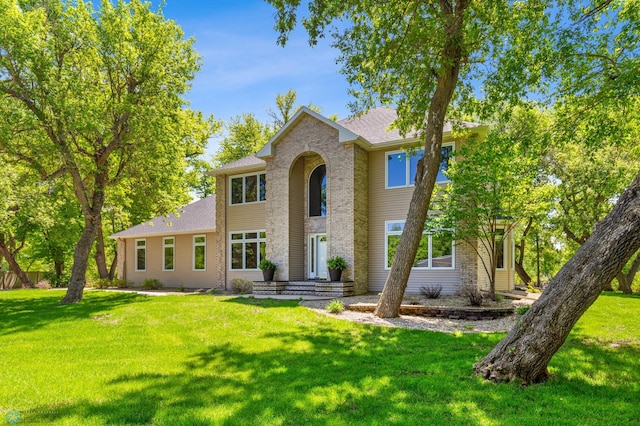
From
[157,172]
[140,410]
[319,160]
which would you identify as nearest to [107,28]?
[157,172]

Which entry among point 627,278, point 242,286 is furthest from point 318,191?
point 627,278

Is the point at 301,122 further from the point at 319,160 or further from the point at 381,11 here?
the point at 381,11

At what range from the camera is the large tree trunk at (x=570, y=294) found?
442cm

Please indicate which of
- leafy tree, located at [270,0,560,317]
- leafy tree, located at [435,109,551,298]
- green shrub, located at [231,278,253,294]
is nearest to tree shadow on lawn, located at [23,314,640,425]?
leafy tree, located at [270,0,560,317]

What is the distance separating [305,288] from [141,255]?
42.2 feet

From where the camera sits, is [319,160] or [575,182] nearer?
[319,160]

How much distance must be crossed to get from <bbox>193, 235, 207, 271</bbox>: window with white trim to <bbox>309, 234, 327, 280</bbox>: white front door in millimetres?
6623

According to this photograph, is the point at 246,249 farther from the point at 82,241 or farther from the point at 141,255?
the point at 141,255

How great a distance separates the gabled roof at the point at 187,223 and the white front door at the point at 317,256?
5.70m

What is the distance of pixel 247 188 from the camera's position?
1972 centimetres

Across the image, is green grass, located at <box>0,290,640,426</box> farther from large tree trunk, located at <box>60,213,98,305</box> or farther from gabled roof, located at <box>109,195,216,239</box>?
gabled roof, located at <box>109,195,216,239</box>

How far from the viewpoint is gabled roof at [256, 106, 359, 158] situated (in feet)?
50.2

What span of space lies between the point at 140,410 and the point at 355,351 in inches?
136

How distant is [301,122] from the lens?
55.7ft
